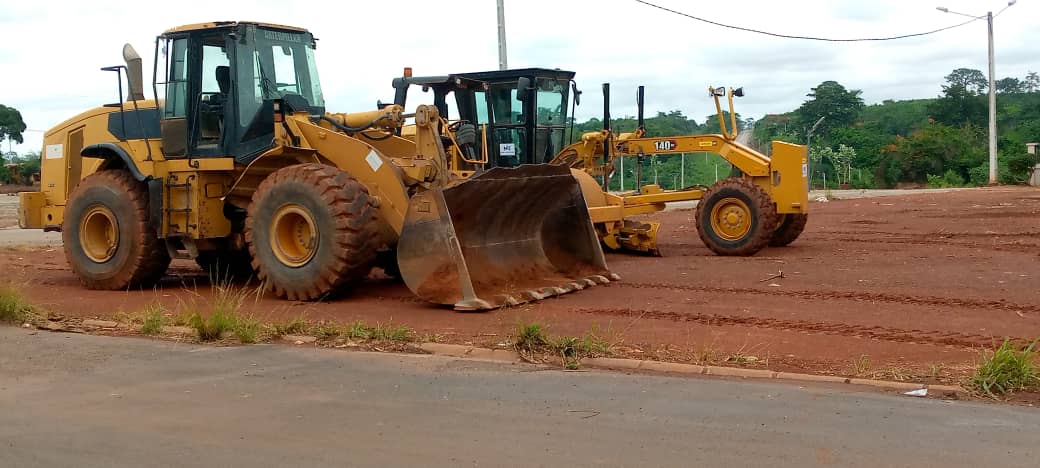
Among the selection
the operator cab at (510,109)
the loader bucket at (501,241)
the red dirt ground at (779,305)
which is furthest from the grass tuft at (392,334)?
the operator cab at (510,109)

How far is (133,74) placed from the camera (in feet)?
43.2

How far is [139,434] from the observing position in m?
6.25

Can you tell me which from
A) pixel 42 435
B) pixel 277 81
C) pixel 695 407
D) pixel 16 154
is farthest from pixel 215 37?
pixel 16 154

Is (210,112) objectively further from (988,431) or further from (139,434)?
(988,431)

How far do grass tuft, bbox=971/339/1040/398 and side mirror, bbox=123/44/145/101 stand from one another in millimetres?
9925

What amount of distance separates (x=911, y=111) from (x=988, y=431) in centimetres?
9454

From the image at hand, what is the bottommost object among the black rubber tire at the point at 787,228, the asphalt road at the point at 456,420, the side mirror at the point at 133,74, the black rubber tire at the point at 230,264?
the asphalt road at the point at 456,420

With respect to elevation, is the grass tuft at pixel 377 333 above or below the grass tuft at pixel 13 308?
below

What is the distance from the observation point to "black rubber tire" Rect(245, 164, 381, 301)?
37.3ft

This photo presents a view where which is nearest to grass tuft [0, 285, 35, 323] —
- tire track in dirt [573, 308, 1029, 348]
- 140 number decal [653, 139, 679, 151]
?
→ tire track in dirt [573, 308, 1029, 348]

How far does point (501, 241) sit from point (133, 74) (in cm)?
482

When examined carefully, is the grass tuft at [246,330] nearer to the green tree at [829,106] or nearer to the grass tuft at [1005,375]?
the grass tuft at [1005,375]

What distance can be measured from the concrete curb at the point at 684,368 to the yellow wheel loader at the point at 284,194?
2.00 meters

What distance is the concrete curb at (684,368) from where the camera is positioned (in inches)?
286
